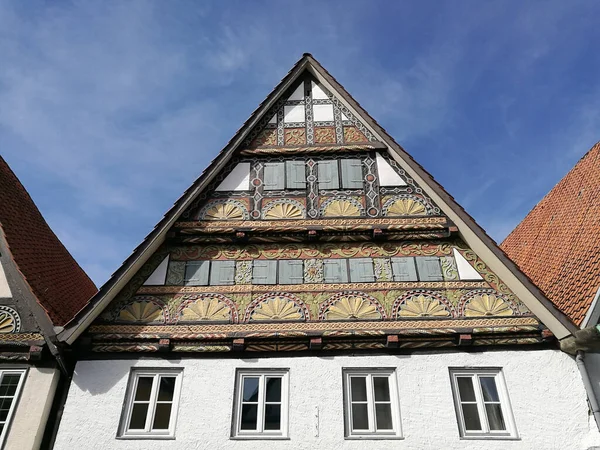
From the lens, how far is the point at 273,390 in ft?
21.1

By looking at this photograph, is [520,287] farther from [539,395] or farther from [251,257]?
[251,257]

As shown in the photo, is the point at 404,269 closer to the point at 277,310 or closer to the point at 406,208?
the point at 406,208

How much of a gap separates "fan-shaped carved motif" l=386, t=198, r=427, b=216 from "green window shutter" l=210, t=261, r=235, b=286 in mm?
2469

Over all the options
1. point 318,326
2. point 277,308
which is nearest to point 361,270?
point 318,326

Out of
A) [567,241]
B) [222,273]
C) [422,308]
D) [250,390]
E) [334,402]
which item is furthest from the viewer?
[567,241]

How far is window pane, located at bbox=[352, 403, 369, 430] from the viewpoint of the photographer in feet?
20.2

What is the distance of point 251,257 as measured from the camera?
753 cm

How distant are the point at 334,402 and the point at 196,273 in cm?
264

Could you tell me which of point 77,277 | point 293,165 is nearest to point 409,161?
point 293,165

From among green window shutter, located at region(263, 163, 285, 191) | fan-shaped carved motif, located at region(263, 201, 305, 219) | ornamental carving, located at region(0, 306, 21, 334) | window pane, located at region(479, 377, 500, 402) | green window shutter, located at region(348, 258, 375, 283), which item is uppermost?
green window shutter, located at region(263, 163, 285, 191)

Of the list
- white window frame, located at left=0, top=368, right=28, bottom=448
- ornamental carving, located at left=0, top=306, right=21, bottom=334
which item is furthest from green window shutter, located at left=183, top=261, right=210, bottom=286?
white window frame, located at left=0, top=368, right=28, bottom=448

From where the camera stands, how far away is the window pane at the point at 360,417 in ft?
20.2

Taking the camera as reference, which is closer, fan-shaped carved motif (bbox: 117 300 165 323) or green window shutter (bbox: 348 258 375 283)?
fan-shaped carved motif (bbox: 117 300 165 323)

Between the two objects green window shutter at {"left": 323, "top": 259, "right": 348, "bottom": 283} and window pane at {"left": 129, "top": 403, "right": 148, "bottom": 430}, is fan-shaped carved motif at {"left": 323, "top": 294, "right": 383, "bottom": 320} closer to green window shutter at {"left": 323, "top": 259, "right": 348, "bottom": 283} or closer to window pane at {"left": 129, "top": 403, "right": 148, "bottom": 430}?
green window shutter at {"left": 323, "top": 259, "right": 348, "bottom": 283}
